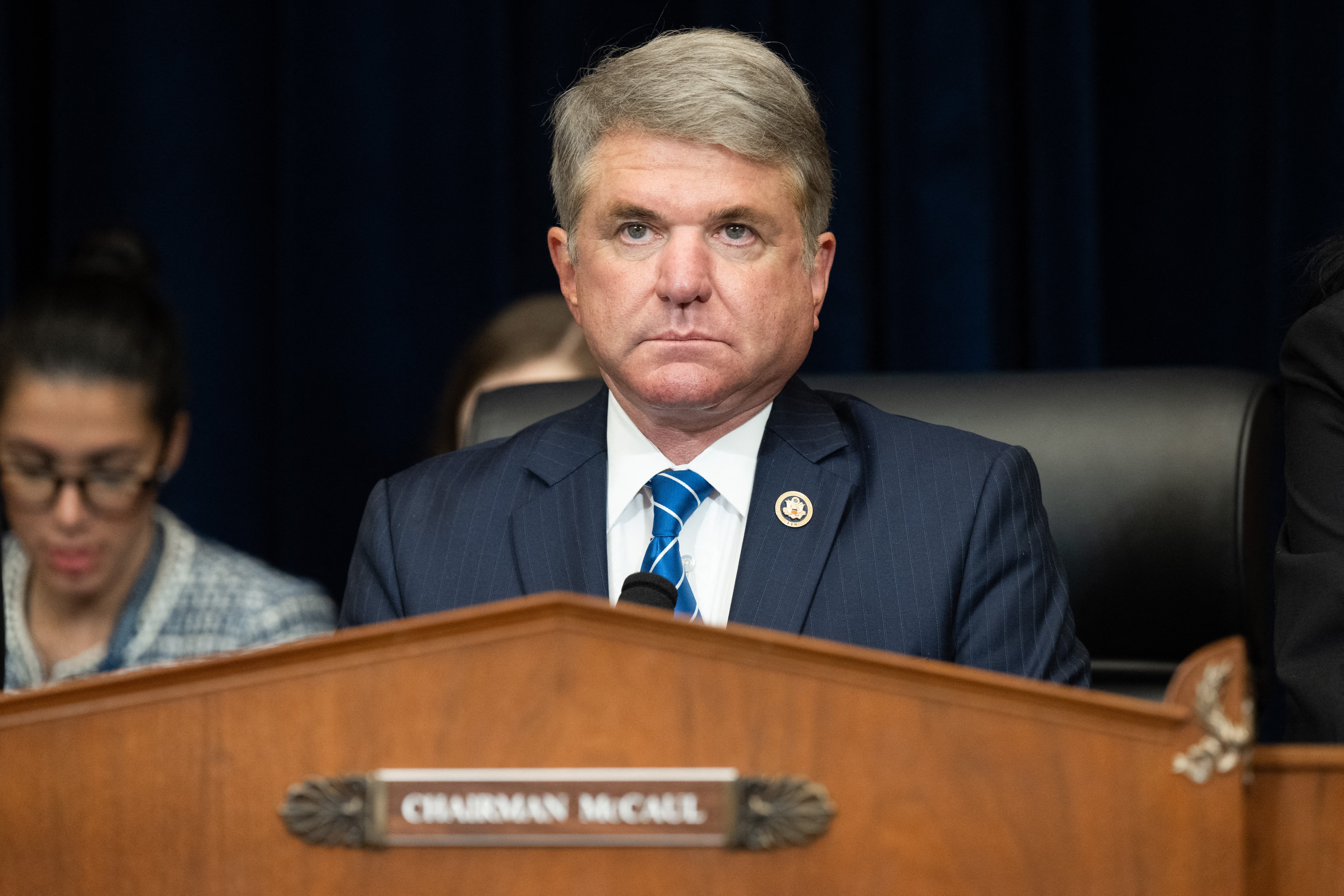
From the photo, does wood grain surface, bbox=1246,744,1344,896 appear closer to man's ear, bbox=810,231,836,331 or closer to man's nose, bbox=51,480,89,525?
man's ear, bbox=810,231,836,331

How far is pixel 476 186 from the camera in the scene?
7.73 ft

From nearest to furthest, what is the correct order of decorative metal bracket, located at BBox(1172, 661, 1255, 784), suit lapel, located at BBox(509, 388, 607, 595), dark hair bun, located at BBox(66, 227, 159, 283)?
decorative metal bracket, located at BBox(1172, 661, 1255, 784)
suit lapel, located at BBox(509, 388, 607, 595)
dark hair bun, located at BBox(66, 227, 159, 283)

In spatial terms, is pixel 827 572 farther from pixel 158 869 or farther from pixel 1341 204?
pixel 1341 204

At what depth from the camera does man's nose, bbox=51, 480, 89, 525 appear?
155 cm

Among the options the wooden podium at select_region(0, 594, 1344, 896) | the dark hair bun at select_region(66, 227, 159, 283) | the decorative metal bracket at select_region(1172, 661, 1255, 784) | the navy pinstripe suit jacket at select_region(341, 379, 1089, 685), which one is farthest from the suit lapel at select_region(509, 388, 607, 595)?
the dark hair bun at select_region(66, 227, 159, 283)

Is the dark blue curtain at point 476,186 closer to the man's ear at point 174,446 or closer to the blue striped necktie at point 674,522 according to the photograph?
the man's ear at point 174,446

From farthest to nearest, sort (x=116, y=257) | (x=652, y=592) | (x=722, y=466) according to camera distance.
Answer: (x=116, y=257) < (x=722, y=466) < (x=652, y=592)

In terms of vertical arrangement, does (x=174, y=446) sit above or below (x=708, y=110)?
below

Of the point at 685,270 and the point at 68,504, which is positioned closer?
the point at 685,270

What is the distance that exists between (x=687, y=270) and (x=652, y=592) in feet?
1.24

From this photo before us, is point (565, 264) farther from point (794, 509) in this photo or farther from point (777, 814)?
point (777, 814)

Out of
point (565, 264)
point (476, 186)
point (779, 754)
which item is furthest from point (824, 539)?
point (476, 186)

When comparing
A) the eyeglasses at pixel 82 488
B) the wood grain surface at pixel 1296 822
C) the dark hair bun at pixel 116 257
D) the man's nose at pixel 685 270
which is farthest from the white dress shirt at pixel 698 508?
the dark hair bun at pixel 116 257

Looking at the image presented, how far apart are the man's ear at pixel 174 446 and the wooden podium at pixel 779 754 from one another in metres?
1.08
